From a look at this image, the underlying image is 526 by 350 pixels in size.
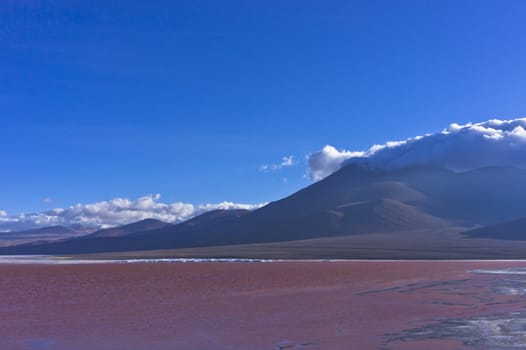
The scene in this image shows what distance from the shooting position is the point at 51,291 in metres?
30.1

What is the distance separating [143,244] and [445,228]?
79936 mm

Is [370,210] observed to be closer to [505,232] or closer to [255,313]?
[505,232]

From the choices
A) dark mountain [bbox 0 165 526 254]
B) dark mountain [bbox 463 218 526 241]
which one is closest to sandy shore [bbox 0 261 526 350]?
dark mountain [bbox 463 218 526 241]

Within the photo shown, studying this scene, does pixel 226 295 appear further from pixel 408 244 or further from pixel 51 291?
pixel 408 244

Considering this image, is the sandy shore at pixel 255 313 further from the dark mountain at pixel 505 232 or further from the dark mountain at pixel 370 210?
the dark mountain at pixel 370 210

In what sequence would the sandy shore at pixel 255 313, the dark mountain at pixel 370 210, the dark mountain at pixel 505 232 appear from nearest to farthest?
the sandy shore at pixel 255 313, the dark mountain at pixel 505 232, the dark mountain at pixel 370 210

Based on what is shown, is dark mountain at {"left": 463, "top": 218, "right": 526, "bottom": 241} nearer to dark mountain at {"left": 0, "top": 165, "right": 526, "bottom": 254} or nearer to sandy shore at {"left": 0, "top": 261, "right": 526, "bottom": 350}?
dark mountain at {"left": 0, "top": 165, "right": 526, "bottom": 254}

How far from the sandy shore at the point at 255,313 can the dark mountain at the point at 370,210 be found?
92.0 m

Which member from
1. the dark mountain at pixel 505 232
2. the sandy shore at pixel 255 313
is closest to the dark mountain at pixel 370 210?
the dark mountain at pixel 505 232

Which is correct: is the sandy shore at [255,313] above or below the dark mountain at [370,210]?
below

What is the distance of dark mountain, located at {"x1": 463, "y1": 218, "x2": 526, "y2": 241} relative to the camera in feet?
369

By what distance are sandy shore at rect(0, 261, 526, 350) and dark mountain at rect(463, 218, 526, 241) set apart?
84078 mm

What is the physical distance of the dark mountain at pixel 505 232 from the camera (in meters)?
112

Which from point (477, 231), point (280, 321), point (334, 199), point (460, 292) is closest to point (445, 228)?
point (477, 231)
